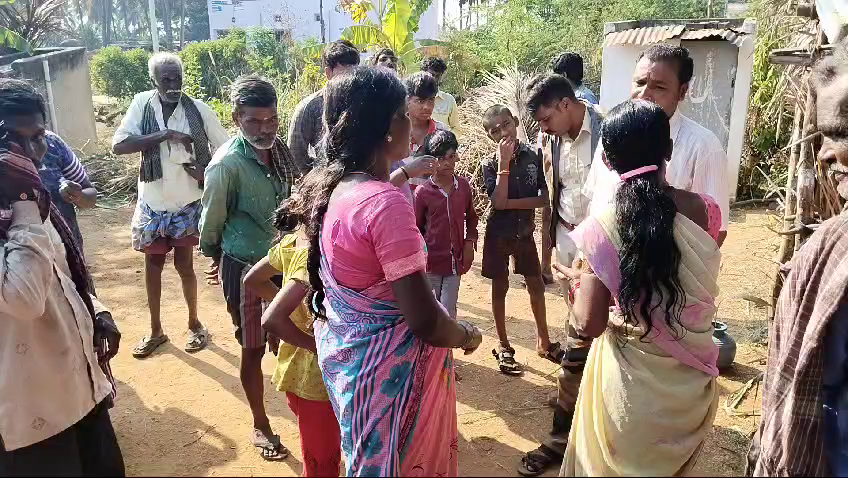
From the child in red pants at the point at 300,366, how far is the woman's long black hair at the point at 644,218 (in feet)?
3.58

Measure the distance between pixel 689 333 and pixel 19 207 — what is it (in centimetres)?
228

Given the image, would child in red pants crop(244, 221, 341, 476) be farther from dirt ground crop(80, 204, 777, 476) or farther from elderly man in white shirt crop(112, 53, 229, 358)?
elderly man in white shirt crop(112, 53, 229, 358)

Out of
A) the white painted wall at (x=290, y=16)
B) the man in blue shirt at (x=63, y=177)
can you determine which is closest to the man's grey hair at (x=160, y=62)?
the man in blue shirt at (x=63, y=177)

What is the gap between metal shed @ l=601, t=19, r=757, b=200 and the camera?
8109 millimetres

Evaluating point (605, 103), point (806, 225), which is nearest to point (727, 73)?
point (605, 103)

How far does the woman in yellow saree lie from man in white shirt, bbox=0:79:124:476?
179 cm

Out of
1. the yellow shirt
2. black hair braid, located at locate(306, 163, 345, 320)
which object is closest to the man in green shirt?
the yellow shirt

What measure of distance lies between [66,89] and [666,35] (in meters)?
9.21

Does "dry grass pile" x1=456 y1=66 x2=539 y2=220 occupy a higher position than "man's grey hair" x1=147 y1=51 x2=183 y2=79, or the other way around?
"man's grey hair" x1=147 y1=51 x2=183 y2=79

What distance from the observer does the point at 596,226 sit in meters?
2.13

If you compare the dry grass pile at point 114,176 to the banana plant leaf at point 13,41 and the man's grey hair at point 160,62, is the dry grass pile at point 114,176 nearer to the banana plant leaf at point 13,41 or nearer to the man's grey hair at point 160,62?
the banana plant leaf at point 13,41

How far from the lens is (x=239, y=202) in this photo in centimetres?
337

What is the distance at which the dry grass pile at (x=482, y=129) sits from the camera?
834cm

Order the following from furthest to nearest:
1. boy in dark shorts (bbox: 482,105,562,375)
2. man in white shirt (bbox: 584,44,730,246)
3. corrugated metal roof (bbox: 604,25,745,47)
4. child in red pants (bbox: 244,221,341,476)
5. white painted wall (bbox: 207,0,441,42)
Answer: white painted wall (bbox: 207,0,441,42) < corrugated metal roof (bbox: 604,25,745,47) < boy in dark shorts (bbox: 482,105,562,375) < man in white shirt (bbox: 584,44,730,246) < child in red pants (bbox: 244,221,341,476)
